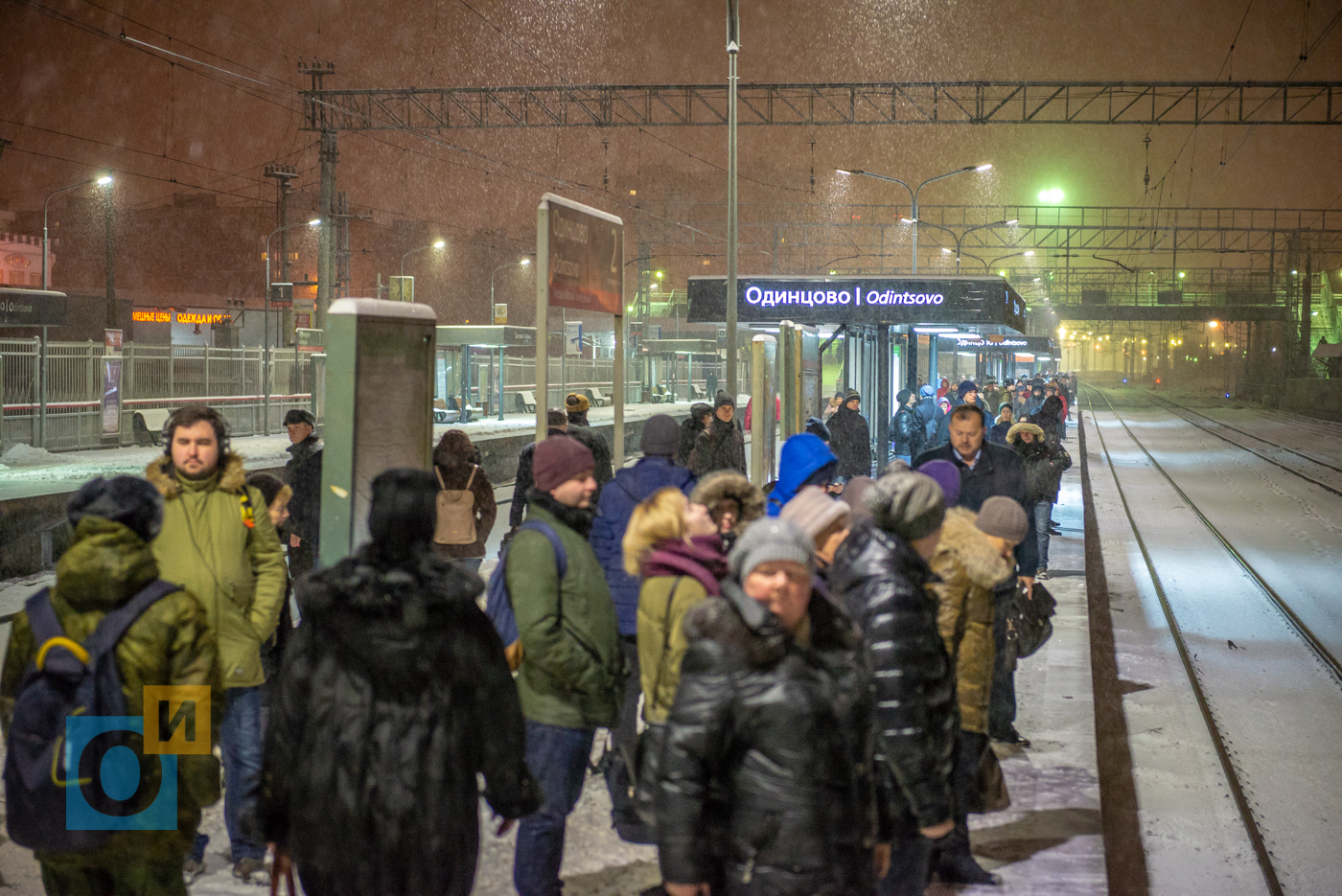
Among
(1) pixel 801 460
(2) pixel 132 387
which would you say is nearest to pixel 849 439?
(1) pixel 801 460

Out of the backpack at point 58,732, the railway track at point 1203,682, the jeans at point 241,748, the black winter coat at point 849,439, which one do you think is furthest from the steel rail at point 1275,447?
the backpack at point 58,732

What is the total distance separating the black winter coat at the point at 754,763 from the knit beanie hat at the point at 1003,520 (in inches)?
80.3

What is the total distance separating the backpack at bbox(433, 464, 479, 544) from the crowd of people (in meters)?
2.40

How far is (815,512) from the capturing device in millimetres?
3904

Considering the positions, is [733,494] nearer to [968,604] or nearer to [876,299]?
[968,604]

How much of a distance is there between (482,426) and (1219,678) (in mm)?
24734

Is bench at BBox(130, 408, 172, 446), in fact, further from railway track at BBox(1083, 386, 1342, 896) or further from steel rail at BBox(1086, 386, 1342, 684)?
steel rail at BBox(1086, 386, 1342, 684)

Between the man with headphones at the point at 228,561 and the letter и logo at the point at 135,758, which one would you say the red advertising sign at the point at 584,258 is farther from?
the letter и logo at the point at 135,758

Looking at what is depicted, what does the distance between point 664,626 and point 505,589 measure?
0.57 m

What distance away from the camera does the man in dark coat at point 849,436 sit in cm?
1484

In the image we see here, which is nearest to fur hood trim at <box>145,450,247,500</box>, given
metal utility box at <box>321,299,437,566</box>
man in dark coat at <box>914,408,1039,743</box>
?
metal utility box at <box>321,299,437,566</box>

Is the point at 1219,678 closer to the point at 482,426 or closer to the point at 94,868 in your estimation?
the point at 94,868

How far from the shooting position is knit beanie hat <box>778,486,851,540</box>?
387 centimetres

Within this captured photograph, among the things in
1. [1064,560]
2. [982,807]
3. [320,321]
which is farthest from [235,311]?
[982,807]
